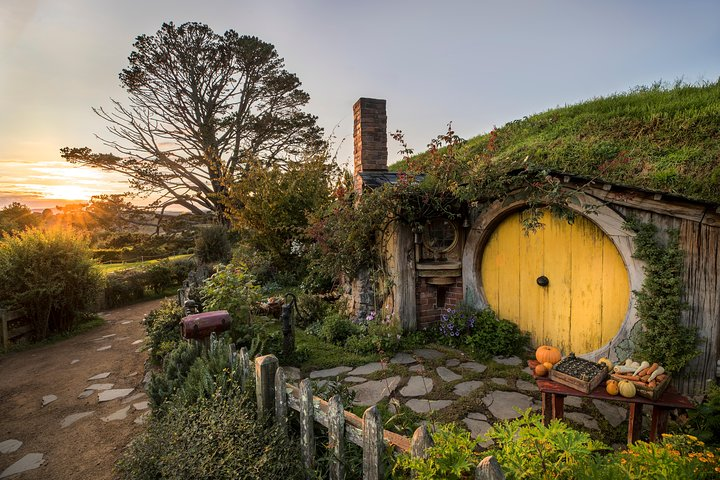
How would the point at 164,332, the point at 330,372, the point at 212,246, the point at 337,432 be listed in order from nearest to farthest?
the point at 337,432
the point at 330,372
the point at 164,332
the point at 212,246

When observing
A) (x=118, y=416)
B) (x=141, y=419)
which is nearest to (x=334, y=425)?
(x=141, y=419)

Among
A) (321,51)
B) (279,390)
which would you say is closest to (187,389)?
(279,390)

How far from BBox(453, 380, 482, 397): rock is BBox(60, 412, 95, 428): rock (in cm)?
482

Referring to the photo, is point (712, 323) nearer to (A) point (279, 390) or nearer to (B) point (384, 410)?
(B) point (384, 410)

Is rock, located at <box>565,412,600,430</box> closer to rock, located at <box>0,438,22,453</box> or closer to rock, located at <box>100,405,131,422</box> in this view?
rock, located at <box>100,405,131,422</box>

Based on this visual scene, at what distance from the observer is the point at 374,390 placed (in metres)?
4.57

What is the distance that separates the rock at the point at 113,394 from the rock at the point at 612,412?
20.3 feet

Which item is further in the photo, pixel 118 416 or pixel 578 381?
pixel 118 416

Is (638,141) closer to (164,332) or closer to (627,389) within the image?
(627,389)

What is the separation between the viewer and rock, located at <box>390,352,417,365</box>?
5.48 meters

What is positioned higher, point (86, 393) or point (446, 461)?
point (446, 461)

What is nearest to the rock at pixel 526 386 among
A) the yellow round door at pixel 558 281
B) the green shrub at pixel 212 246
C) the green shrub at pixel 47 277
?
the yellow round door at pixel 558 281

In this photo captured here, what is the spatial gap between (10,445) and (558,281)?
731 cm

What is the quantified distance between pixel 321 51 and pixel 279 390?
718cm
